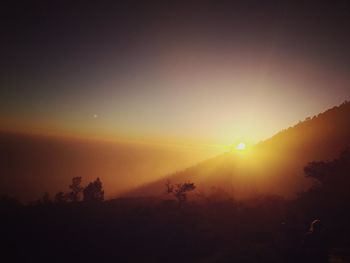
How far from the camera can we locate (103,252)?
4081cm

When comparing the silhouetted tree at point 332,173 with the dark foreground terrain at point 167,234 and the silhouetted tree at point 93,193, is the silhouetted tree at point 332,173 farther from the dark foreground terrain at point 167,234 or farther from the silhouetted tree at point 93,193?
the silhouetted tree at point 93,193

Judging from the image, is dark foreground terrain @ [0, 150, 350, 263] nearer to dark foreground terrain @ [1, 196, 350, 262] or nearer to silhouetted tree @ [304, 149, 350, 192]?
dark foreground terrain @ [1, 196, 350, 262]

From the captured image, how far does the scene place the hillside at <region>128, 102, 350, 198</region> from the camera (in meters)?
94.5

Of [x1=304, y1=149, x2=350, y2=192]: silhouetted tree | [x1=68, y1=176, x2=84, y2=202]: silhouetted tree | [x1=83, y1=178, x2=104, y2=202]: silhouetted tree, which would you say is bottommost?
[x1=304, y1=149, x2=350, y2=192]: silhouetted tree

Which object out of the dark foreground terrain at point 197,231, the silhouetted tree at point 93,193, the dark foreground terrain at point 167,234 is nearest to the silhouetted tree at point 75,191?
the silhouetted tree at point 93,193

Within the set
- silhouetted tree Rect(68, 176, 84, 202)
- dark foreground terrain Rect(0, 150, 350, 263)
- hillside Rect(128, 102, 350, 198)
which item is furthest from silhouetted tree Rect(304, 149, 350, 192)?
silhouetted tree Rect(68, 176, 84, 202)

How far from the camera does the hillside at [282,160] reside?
94500 mm

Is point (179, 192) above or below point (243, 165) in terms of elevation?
below

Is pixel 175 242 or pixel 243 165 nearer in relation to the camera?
pixel 175 242

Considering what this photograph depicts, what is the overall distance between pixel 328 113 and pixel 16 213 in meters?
121

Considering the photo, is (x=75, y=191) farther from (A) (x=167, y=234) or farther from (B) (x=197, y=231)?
(B) (x=197, y=231)

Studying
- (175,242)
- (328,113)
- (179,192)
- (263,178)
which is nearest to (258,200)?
(179,192)

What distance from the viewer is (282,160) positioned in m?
111

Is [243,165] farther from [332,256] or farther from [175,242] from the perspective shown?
[332,256]
